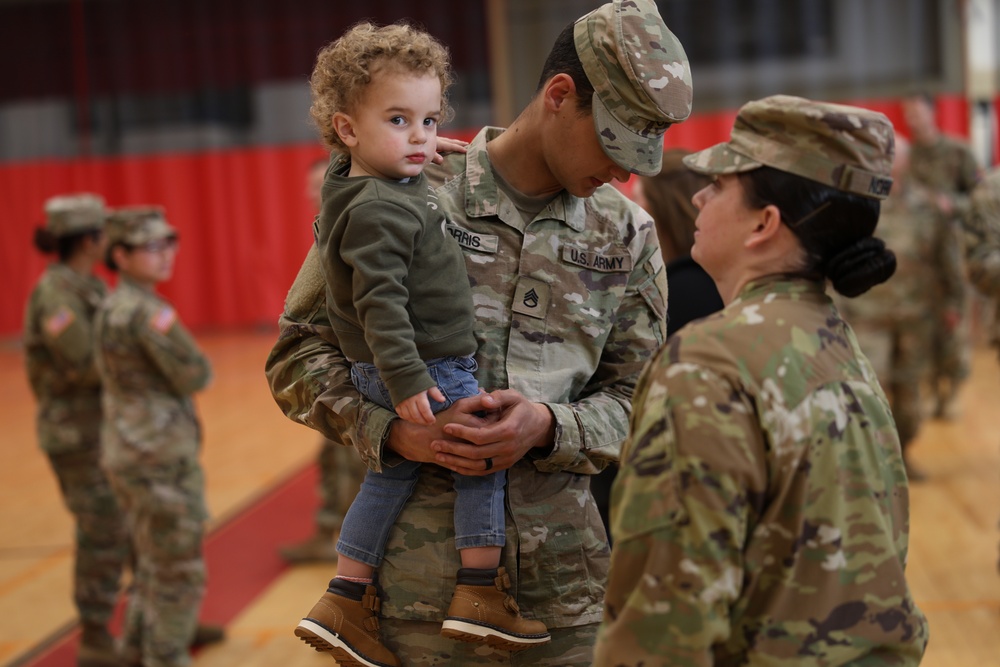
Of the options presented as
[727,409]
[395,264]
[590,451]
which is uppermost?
[395,264]

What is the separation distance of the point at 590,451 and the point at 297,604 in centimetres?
319

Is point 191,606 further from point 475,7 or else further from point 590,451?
point 475,7

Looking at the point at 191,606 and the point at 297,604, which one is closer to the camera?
the point at 191,606

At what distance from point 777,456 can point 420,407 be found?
0.55 m

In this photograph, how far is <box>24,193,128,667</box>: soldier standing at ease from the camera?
4.21 m

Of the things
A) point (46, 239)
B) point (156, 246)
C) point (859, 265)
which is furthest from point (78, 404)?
point (859, 265)

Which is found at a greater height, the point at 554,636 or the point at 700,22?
the point at 700,22

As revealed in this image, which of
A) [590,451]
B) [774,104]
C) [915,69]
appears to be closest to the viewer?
[774,104]

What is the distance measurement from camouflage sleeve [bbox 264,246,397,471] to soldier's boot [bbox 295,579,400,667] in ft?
0.66

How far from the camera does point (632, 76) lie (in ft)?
5.32

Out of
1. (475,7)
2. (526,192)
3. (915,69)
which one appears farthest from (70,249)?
(915,69)

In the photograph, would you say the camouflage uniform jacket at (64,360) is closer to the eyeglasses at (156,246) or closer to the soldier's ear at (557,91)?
the eyeglasses at (156,246)

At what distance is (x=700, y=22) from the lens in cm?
1089

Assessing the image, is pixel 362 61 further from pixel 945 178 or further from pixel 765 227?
pixel 945 178
